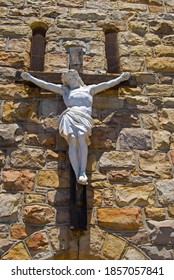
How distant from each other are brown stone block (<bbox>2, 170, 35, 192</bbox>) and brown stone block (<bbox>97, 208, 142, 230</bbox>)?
31.4 inches

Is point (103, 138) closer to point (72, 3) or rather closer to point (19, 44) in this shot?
point (19, 44)

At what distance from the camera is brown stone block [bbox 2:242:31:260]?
3416mm

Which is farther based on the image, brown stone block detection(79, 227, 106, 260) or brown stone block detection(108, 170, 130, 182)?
brown stone block detection(108, 170, 130, 182)

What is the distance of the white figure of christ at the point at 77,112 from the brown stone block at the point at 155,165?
2.42 ft

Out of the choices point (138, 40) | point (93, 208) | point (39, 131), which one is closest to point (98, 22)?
point (138, 40)

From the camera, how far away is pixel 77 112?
3.69 m

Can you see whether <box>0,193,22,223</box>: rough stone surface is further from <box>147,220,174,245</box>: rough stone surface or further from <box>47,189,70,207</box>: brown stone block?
<box>147,220,174,245</box>: rough stone surface

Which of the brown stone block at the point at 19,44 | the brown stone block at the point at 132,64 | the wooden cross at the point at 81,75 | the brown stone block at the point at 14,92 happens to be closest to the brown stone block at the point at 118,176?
the wooden cross at the point at 81,75

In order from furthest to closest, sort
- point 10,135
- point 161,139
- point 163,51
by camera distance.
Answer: point 163,51 → point 161,139 → point 10,135

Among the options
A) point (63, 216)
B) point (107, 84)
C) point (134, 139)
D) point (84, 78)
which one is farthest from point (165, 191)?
point (84, 78)

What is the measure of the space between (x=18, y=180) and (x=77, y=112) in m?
0.98

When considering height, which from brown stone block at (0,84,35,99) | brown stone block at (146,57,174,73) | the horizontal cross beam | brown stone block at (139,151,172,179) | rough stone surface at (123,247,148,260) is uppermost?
brown stone block at (146,57,174,73)

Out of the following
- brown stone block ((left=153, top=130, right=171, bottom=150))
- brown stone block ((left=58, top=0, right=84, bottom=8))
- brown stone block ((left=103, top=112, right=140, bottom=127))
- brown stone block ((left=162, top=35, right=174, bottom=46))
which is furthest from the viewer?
brown stone block ((left=58, top=0, right=84, bottom=8))

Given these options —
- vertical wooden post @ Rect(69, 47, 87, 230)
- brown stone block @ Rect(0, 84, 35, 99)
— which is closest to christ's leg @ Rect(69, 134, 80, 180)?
vertical wooden post @ Rect(69, 47, 87, 230)
